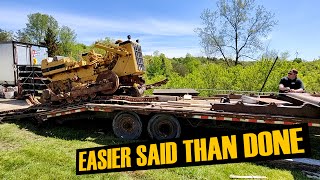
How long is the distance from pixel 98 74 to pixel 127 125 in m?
2.03

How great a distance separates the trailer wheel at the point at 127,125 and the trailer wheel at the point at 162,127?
34 cm

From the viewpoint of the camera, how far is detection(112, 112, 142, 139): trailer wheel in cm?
744

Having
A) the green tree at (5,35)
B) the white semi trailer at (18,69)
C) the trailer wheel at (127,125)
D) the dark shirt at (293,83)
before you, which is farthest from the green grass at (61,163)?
the green tree at (5,35)

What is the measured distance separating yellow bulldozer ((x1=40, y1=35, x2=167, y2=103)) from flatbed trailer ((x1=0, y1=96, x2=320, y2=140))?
40 cm

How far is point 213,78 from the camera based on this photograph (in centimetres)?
1438

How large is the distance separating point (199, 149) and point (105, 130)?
5787 millimetres

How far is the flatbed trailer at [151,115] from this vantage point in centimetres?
619

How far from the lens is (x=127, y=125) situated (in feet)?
25.0

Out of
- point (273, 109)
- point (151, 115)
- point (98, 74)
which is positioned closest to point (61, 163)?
point (151, 115)

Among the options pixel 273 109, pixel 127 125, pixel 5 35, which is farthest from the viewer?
pixel 5 35

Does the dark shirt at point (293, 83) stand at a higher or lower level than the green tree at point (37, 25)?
lower

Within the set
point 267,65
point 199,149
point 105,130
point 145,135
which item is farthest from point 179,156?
point 267,65

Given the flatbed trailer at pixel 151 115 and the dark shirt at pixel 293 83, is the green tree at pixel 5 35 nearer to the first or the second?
the flatbed trailer at pixel 151 115

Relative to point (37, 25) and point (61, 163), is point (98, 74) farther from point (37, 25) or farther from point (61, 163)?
point (37, 25)
